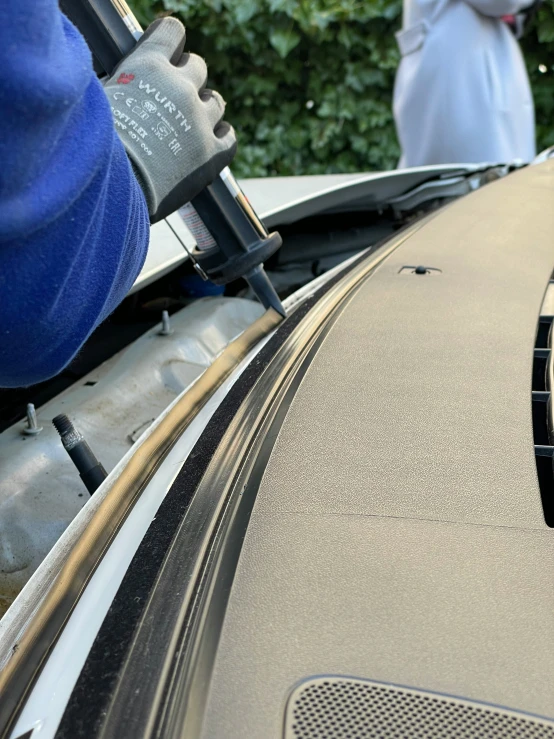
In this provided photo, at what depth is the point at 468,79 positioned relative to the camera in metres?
3.87

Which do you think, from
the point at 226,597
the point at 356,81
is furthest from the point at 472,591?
the point at 356,81

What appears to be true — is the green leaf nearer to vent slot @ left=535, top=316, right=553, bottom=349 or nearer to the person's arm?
the person's arm

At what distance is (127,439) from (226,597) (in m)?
0.67

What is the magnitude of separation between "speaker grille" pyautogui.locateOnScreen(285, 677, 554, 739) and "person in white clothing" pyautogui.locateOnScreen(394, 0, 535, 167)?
12.6 ft

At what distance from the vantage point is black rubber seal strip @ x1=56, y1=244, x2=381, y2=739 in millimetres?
449

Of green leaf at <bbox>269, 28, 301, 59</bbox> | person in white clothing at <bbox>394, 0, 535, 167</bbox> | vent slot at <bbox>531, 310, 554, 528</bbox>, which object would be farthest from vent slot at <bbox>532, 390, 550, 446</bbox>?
green leaf at <bbox>269, 28, 301, 59</bbox>

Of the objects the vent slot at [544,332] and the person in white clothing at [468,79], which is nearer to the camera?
the vent slot at [544,332]

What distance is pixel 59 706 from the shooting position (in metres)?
0.46

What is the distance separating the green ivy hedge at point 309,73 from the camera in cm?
498

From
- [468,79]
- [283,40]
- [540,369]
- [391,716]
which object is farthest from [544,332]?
[283,40]

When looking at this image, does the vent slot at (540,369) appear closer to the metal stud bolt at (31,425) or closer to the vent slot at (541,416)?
the vent slot at (541,416)

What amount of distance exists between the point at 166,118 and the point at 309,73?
506cm

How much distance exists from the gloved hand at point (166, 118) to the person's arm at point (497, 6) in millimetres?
3339

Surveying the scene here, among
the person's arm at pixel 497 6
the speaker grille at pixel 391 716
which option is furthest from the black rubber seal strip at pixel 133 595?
the person's arm at pixel 497 6
